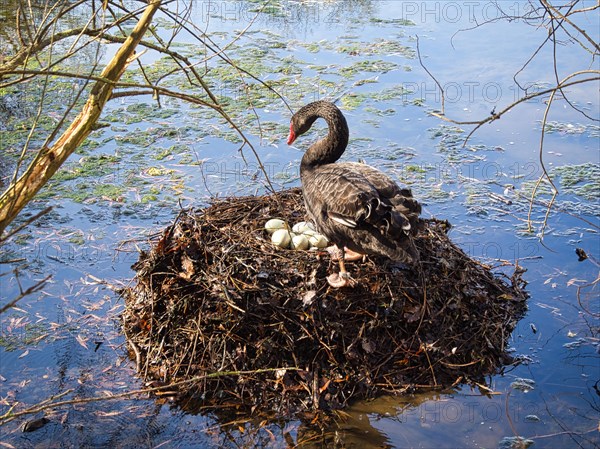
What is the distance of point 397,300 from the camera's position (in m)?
4.80

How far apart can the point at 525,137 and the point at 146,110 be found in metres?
4.13

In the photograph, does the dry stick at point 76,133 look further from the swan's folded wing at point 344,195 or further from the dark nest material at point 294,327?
the swan's folded wing at point 344,195

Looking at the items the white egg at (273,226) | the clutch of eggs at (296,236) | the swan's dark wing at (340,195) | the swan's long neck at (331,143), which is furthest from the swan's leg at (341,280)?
the swan's long neck at (331,143)

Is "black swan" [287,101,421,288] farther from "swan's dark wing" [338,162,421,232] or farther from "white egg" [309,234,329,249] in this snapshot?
"white egg" [309,234,329,249]

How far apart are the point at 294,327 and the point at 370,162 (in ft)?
9.56

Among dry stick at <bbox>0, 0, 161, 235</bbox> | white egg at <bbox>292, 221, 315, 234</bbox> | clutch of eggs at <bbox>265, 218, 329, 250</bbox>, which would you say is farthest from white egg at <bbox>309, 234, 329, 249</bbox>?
dry stick at <bbox>0, 0, 161, 235</bbox>

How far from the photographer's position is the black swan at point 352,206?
15.2ft

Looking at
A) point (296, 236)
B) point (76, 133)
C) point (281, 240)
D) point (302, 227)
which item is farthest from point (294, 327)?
point (76, 133)

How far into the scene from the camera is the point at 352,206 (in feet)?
15.8

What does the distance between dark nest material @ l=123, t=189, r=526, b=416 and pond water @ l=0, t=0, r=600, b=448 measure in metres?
0.16

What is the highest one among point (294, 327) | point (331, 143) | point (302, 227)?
point (331, 143)

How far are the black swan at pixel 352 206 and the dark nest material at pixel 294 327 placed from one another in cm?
21

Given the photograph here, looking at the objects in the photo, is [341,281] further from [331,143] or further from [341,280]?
[331,143]

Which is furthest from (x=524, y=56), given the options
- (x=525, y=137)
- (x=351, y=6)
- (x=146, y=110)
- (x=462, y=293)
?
(x=462, y=293)
